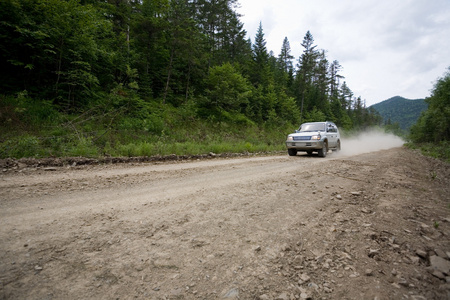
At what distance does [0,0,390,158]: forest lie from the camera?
8.80 metres

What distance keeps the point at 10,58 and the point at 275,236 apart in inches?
630

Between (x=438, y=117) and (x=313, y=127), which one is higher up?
(x=438, y=117)

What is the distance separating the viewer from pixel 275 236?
7.00ft

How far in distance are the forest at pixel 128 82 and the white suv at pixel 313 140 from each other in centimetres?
296

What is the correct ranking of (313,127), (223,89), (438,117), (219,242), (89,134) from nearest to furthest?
(219,242) → (89,134) → (313,127) → (223,89) → (438,117)

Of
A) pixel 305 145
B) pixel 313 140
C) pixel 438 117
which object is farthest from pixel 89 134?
pixel 438 117

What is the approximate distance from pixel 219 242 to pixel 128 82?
62.3 feet

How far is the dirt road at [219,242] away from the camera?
4.63 ft

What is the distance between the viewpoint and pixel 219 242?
1999mm

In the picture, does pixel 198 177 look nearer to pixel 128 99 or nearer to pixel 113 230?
pixel 113 230

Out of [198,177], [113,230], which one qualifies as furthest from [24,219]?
[198,177]

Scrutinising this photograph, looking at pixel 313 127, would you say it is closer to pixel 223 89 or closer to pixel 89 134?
pixel 223 89

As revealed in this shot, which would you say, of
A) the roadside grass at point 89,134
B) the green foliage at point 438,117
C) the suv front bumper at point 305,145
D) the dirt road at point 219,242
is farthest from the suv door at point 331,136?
the green foliage at point 438,117

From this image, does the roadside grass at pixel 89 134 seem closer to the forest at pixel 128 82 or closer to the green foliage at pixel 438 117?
the forest at pixel 128 82
